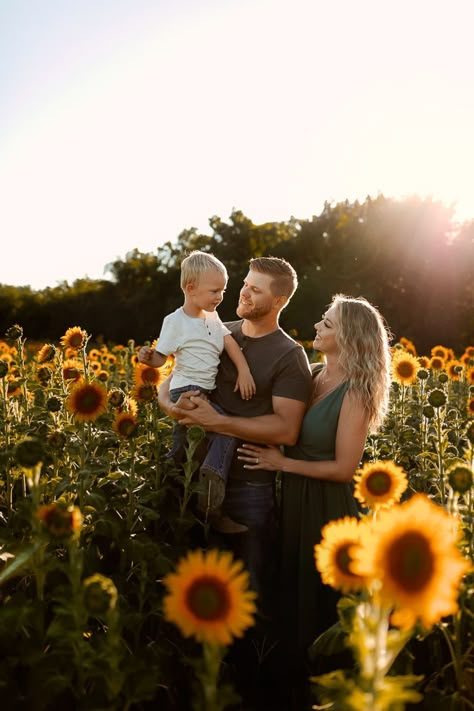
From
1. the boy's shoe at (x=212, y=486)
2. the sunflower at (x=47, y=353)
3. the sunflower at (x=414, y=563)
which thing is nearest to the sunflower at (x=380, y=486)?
the sunflower at (x=414, y=563)

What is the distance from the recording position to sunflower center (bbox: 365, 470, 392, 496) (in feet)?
7.88

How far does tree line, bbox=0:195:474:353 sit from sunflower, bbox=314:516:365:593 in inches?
607

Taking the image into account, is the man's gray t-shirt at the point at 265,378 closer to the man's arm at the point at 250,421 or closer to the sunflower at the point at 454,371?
the man's arm at the point at 250,421

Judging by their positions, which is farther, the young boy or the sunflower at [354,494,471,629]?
the young boy

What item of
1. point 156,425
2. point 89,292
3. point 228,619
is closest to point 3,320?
point 89,292

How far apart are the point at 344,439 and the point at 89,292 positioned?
28.7 metres

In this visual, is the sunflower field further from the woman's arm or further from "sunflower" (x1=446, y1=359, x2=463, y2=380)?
"sunflower" (x1=446, y1=359, x2=463, y2=380)

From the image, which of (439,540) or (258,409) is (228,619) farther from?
(258,409)

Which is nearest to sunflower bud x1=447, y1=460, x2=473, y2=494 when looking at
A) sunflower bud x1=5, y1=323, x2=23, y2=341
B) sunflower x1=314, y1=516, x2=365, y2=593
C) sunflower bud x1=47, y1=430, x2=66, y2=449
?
sunflower x1=314, y1=516, x2=365, y2=593

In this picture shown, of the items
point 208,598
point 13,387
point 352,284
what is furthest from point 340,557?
point 352,284

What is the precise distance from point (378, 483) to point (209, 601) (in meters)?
Answer: 1.03

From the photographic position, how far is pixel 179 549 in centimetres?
335

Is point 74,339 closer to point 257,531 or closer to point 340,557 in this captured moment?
point 257,531

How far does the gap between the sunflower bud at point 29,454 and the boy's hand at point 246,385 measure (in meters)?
1.83
